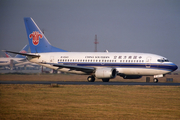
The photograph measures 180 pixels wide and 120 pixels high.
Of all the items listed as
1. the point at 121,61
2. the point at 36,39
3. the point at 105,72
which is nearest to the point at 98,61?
the point at 121,61

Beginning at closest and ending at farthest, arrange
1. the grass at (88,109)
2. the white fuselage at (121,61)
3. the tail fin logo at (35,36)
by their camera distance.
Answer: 1. the grass at (88,109)
2. the white fuselage at (121,61)
3. the tail fin logo at (35,36)

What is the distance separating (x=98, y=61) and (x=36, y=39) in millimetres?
12068

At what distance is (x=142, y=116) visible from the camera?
48.5 ft

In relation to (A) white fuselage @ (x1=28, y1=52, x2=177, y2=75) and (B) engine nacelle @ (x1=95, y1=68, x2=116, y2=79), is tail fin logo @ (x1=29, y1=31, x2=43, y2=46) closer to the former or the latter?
(A) white fuselage @ (x1=28, y1=52, x2=177, y2=75)

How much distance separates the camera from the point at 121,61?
4219cm

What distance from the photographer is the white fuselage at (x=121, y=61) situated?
40.7 meters

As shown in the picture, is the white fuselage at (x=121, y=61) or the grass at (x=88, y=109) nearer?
the grass at (x=88, y=109)

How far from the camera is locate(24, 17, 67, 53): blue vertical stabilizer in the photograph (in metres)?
48.6

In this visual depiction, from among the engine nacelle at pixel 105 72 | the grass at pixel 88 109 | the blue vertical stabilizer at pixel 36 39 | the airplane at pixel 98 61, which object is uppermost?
the blue vertical stabilizer at pixel 36 39

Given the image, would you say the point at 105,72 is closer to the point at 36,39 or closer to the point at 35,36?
the point at 36,39

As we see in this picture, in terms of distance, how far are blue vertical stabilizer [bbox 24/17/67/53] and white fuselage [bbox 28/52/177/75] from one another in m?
2.31

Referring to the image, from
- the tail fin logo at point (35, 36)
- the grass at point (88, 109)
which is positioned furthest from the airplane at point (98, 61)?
the grass at point (88, 109)

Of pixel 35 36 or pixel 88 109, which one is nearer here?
pixel 88 109

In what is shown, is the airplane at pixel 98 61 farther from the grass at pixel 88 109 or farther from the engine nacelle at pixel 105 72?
the grass at pixel 88 109
